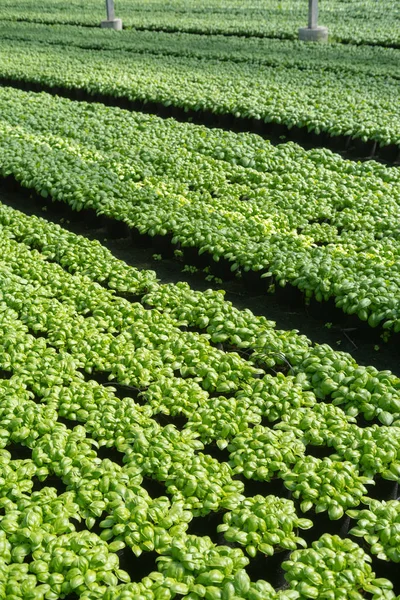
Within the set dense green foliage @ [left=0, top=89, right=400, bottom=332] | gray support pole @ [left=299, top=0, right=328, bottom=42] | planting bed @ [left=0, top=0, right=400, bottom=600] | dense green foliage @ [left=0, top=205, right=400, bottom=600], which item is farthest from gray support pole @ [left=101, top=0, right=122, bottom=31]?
dense green foliage @ [left=0, top=205, right=400, bottom=600]

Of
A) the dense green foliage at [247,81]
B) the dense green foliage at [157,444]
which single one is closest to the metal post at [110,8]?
the dense green foliage at [247,81]

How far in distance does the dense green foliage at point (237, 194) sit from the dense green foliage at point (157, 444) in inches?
36.2

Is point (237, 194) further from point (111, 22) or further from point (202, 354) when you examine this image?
point (111, 22)

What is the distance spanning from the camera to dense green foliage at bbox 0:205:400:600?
3432mm

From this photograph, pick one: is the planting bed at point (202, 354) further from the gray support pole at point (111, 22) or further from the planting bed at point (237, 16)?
the gray support pole at point (111, 22)

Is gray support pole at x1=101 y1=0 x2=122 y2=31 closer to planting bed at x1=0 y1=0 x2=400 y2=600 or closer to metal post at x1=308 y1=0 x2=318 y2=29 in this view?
metal post at x1=308 y1=0 x2=318 y2=29

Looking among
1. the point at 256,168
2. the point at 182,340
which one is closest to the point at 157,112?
the point at 256,168

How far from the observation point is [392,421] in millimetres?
4594

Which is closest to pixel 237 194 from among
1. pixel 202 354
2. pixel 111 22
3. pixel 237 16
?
pixel 202 354

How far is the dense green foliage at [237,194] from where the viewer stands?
20.8ft

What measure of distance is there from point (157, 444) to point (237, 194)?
15.2ft

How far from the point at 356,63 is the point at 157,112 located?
5.18 meters

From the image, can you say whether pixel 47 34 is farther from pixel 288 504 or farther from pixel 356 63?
pixel 288 504

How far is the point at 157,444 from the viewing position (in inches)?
168
